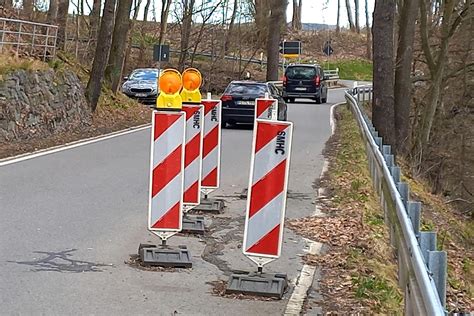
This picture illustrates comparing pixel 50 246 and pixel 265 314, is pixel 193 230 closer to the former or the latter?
pixel 50 246

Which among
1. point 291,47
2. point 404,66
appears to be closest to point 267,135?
point 404,66

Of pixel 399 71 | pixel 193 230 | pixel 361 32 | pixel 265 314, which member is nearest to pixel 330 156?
pixel 399 71

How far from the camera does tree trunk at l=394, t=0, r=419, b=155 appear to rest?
24.7 m

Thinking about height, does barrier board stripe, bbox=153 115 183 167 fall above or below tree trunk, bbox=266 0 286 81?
below

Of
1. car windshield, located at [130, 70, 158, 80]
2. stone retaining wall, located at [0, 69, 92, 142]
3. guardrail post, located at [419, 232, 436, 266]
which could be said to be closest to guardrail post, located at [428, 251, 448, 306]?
guardrail post, located at [419, 232, 436, 266]

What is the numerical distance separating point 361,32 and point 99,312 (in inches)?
3110

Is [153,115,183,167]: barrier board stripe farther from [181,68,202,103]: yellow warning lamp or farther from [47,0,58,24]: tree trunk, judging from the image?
[47,0,58,24]: tree trunk

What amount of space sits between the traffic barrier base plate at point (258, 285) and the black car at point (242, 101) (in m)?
18.0

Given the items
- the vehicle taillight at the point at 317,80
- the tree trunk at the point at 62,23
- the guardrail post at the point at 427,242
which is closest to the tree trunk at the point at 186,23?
the vehicle taillight at the point at 317,80

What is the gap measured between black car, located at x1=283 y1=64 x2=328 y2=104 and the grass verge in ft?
83.7

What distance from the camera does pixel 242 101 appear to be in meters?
A: 26.2

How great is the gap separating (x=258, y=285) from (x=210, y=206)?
4.01 meters

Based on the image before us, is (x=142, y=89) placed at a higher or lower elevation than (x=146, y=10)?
lower

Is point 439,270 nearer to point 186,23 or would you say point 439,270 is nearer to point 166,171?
point 166,171
